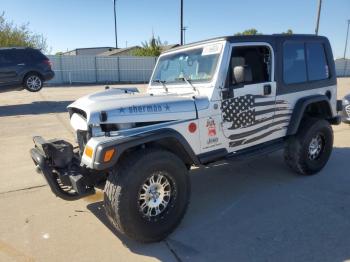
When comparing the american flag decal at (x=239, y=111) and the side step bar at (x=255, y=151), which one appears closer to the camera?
the american flag decal at (x=239, y=111)

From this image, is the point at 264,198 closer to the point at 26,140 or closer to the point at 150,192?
the point at 150,192

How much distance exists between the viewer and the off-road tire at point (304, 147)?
4910mm

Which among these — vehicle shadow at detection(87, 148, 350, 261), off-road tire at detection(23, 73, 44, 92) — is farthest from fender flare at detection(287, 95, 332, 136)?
off-road tire at detection(23, 73, 44, 92)

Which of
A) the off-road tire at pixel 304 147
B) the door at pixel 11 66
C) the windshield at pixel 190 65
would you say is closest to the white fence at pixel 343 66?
the door at pixel 11 66

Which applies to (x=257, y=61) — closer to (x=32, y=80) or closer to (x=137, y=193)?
(x=137, y=193)

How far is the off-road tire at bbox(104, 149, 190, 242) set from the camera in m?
3.13

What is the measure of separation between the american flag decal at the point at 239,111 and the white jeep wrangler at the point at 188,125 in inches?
0.5

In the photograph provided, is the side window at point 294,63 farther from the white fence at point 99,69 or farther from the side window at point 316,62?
the white fence at point 99,69

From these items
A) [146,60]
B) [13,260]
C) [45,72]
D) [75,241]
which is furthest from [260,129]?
[146,60]

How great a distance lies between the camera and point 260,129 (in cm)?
447

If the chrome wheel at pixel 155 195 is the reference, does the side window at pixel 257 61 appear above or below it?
above

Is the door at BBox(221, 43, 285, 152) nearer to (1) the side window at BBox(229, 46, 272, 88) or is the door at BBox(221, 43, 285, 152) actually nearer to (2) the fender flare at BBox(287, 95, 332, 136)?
(1) the side window at BBox(229, 46, 272, 88)

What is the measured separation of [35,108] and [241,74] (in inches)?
408

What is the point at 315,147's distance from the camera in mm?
5227
